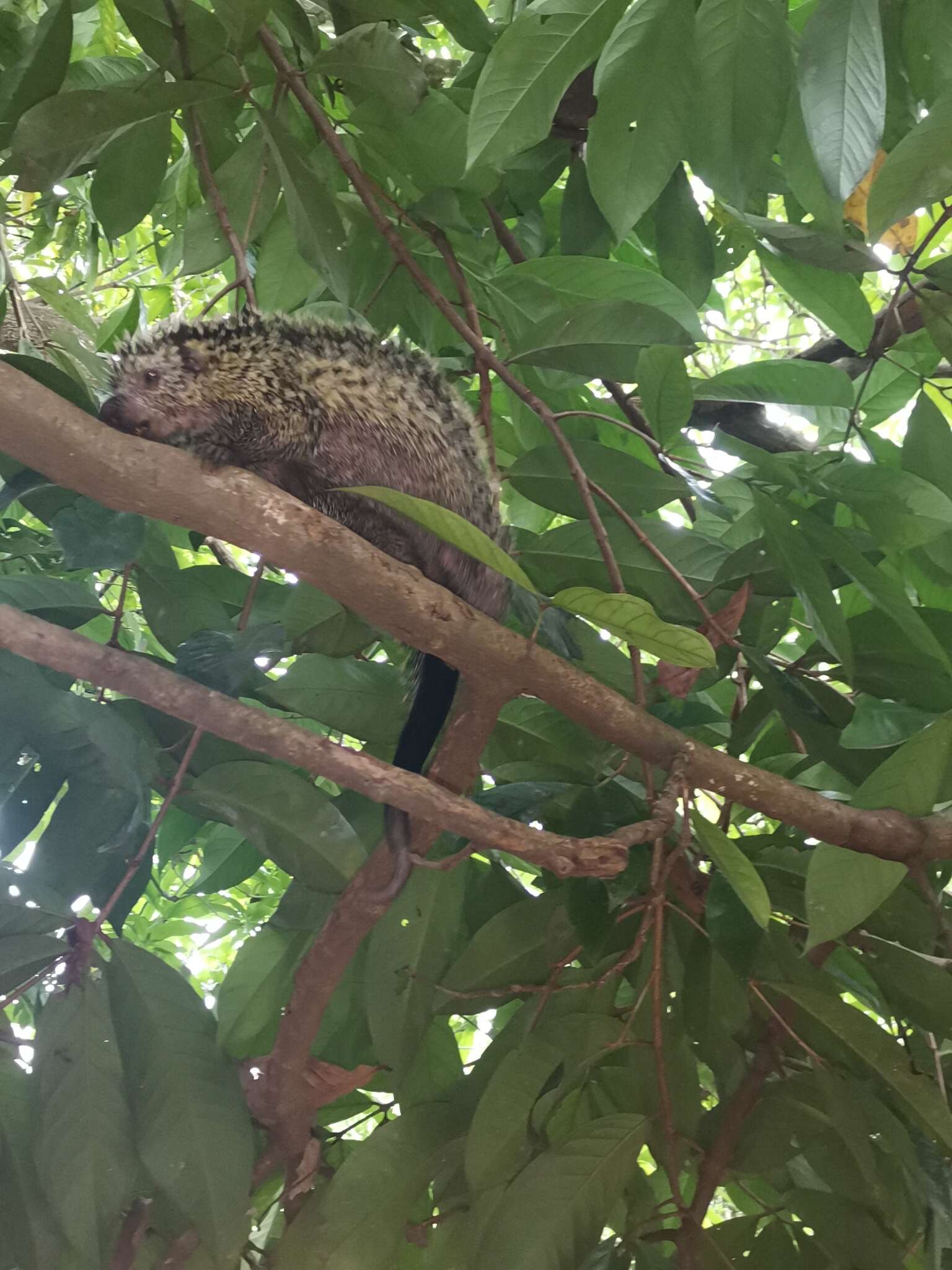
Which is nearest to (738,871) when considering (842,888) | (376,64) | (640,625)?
(842,888)

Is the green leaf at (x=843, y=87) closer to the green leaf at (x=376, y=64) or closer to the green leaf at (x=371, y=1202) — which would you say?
the green leaf at (x=376, y=64)

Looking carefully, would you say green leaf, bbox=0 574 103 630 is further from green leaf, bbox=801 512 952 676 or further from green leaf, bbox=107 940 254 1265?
green leaf, bbox=801 512 952 676

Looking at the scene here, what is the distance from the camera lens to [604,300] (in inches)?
43.3

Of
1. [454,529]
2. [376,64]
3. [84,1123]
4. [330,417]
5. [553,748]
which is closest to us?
[454,529]

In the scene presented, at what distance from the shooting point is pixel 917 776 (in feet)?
3.14

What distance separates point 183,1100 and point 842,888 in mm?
657

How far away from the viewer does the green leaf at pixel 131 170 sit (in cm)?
116

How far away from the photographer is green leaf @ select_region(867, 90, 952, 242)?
810 millimetres

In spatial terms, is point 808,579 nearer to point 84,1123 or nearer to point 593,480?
point 593,480

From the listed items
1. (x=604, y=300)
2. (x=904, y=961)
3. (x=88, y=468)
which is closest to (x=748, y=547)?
(x=604, y=300)

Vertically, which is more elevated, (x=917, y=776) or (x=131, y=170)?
(x=131, y=170)

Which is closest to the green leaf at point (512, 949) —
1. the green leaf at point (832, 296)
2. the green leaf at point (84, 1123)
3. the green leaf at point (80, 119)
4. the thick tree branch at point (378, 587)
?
the thick tree branch at point (378, 587)

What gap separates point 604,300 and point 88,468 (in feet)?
1.97

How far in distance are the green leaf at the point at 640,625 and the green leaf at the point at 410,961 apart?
42 centimetres
